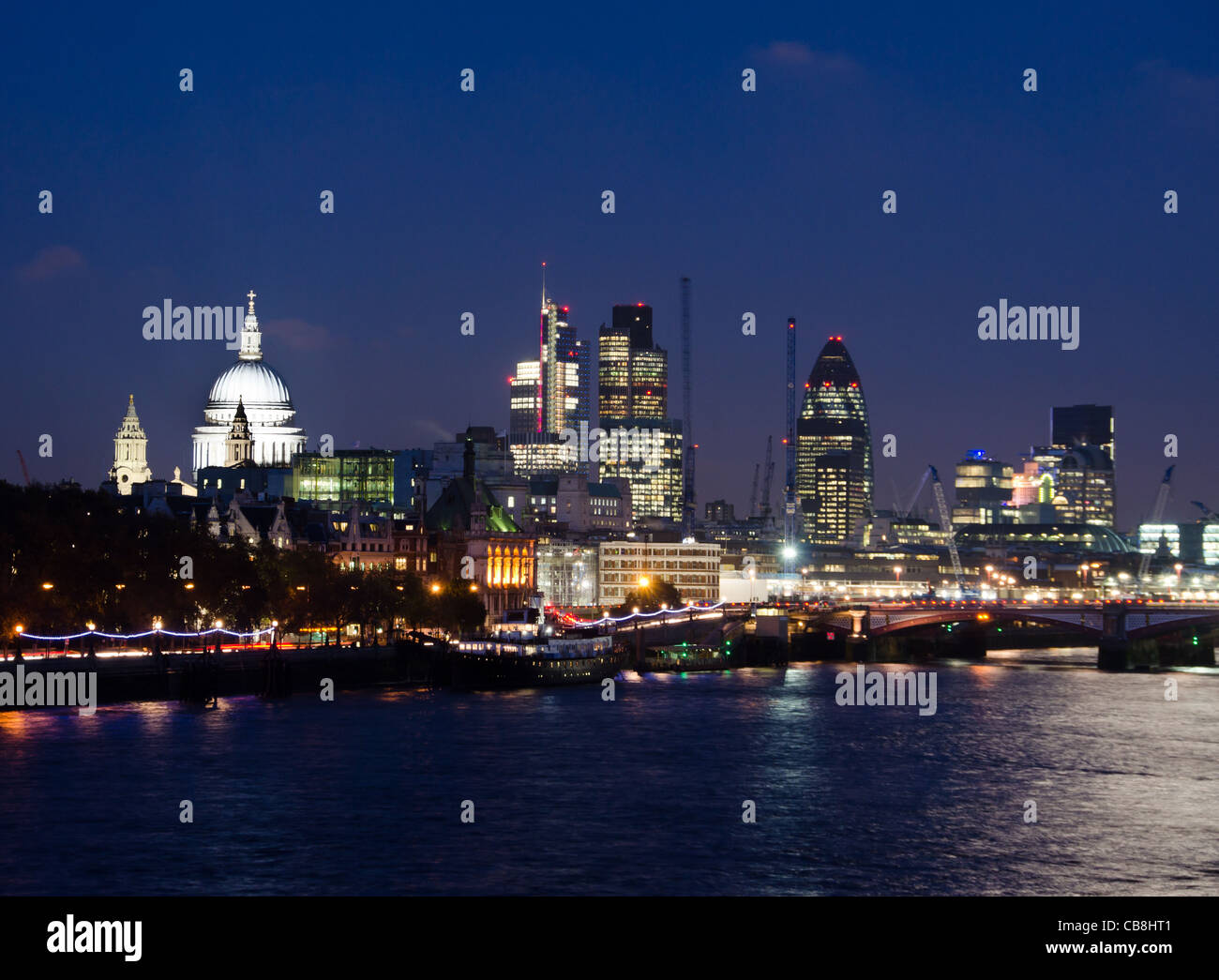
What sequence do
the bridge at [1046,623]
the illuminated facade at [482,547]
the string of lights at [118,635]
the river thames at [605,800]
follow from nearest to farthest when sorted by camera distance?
the river thames at [605,800] → the string of lights at [118,635] → the bridge at [1046,623] → the illuminated facade at [482,547]

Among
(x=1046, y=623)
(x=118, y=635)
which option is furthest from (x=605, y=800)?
(x=1046, y=623)

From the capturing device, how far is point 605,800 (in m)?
53.2

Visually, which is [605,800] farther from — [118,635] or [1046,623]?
[1046,623]

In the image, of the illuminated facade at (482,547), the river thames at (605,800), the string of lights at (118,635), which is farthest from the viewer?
the illuminated facade at (482,547)

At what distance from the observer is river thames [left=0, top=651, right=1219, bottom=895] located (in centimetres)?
4325

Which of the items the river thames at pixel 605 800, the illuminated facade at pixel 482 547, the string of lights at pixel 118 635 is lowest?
the river thames at pixel 605 800

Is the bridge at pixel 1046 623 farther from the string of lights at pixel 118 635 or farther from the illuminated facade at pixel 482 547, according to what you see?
the string of lights at pixel 118 635

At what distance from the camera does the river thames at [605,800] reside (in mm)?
43250

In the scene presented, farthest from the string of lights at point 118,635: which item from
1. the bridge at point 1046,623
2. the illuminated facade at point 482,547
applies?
the illuminated facade at point 482,547

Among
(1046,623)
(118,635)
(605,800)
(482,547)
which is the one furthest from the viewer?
(482,547)
